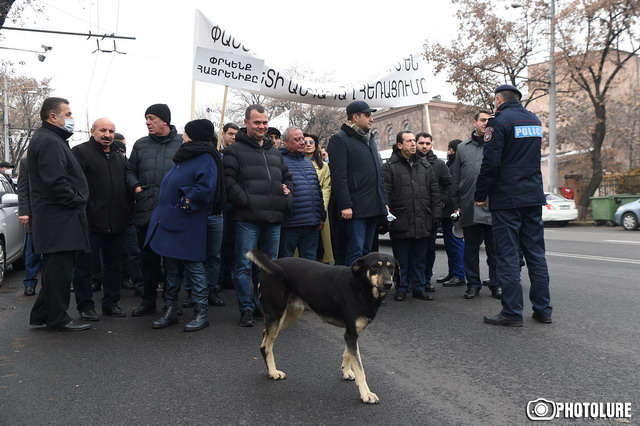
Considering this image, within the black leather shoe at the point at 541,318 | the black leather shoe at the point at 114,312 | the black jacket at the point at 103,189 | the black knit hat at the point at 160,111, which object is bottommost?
the black leather shoe at the point at 114,312

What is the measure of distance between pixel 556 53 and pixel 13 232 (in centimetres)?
2282

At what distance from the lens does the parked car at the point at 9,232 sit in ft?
27.8

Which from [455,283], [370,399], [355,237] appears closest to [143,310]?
[355,237]

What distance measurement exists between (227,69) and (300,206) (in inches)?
120

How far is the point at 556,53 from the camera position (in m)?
24.0

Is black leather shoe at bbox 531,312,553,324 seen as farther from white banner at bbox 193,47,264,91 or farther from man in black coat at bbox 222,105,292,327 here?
white banner at bbox 193,47,264,91

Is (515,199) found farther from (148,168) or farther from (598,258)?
(598,258)

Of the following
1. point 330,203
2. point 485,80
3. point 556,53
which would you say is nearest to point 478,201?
point 330,203

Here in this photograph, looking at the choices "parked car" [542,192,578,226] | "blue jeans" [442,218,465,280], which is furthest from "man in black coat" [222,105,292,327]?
"parked car" [542,192,578,226]

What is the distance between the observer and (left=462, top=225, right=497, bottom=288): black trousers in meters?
7.03

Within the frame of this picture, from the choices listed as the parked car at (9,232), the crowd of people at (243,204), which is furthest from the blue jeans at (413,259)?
the parked car at (9,232)

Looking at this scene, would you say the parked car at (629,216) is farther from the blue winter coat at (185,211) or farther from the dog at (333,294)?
the dog at (333,294)

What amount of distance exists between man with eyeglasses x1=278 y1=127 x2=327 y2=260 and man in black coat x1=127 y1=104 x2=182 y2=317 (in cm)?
137

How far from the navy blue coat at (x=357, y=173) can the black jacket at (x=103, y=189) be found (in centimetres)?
247
